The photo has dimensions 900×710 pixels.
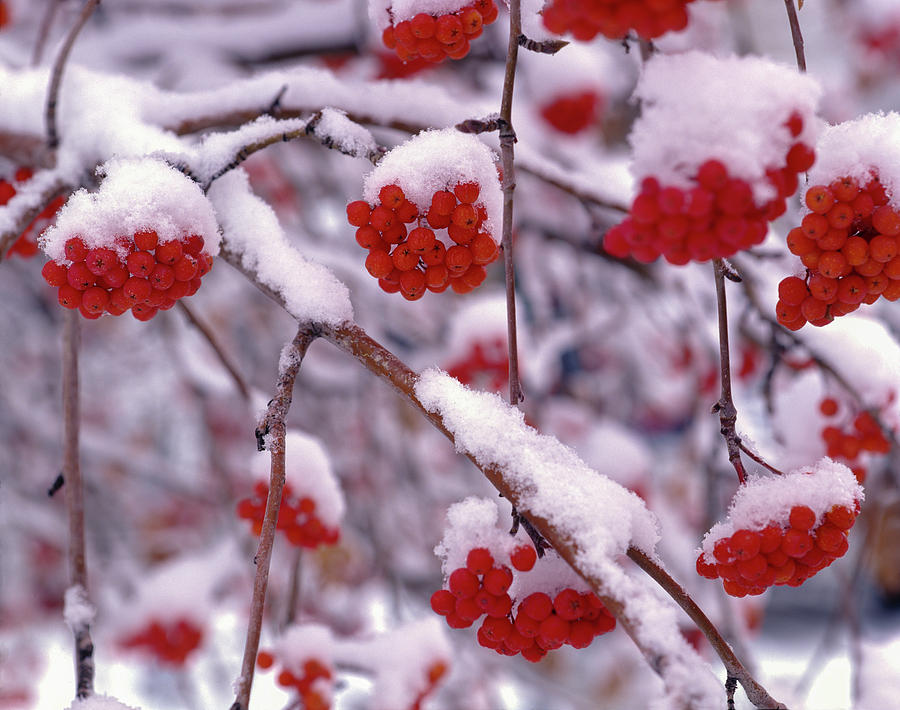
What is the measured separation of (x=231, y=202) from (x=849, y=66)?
498cm

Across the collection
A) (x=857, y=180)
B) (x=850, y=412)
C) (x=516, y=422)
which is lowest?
(x=516, y=422)

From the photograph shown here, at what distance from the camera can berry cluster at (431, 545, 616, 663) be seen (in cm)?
85

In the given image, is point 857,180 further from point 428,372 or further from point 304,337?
point 304,337

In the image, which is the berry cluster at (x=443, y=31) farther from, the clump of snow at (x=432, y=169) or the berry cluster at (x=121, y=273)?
the berry cluster at (x=121, y=273)

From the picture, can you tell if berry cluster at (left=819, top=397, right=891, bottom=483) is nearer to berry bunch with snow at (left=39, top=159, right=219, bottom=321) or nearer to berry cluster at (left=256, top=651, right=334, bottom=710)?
berry cluster at (left=256, top=651, right=334, bottom=710)

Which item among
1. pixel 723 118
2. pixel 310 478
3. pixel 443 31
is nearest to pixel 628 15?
pixel 723 118

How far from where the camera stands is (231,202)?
1.10 meters

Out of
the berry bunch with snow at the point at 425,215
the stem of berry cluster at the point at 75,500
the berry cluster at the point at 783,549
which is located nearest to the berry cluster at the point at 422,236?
the berry bunch with snow at the point at 425,215

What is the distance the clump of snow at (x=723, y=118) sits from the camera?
0.65 meters

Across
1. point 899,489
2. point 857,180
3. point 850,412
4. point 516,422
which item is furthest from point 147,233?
point 899,489

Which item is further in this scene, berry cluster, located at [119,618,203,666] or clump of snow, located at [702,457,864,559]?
berry cluster, located at [119,618,203,666]

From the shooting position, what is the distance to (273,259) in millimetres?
1002

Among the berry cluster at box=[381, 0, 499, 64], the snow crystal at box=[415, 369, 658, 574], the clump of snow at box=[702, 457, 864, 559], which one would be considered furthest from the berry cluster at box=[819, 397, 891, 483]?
the berry cluster at box=[381, 0, 499, 64]

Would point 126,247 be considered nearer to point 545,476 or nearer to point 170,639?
point 545,476
